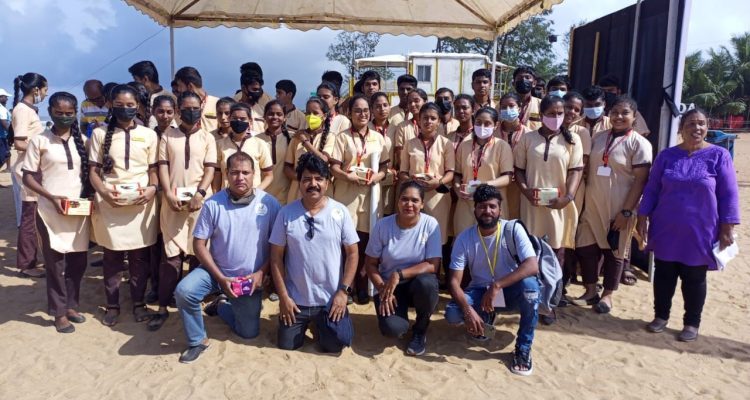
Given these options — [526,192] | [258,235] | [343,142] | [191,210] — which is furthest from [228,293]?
[526,192]

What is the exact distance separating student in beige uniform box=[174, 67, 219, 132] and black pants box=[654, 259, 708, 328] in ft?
15.5

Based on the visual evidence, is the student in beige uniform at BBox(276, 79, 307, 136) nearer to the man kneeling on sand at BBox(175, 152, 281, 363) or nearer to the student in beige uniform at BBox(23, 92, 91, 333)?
the man kneeling on sand at BBox(175, 152, 281, 363)

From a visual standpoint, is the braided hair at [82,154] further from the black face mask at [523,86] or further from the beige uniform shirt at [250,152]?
the black face mask at [523,86]

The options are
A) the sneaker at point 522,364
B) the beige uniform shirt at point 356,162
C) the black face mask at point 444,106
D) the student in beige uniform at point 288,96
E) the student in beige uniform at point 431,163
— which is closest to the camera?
the sneaker at point 522,364

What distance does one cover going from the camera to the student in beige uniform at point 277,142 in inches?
197

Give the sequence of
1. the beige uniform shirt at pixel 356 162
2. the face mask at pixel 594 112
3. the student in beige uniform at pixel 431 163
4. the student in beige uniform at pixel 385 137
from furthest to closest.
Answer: the face mask at pixel 594 112, the student in beige uniform at pixel 385 137, the beige uniform shirt at pixel 356 162, the student in beige uniform at pixel 431 163

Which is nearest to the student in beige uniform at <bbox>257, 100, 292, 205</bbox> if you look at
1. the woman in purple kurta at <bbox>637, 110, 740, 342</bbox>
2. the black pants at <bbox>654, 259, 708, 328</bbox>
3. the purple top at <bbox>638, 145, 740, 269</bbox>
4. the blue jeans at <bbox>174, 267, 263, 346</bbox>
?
the blue jeans at <bbox>174, 267, 263, 346</bbox>

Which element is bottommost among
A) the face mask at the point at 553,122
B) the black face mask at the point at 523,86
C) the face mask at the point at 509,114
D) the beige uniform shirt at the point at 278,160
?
the beige uniform shirt at the point at 278,160

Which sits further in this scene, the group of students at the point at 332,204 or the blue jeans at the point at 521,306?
the group of students at the point at 332,204

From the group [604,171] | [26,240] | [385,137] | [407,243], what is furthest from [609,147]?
[26,240]

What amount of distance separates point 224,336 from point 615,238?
373 cm

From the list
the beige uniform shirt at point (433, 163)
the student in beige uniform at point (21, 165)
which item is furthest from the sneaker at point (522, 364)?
the student in beige uniform at point (21, 165)

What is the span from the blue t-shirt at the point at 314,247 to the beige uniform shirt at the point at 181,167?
103cm

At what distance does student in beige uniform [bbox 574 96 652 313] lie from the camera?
15.6ft
